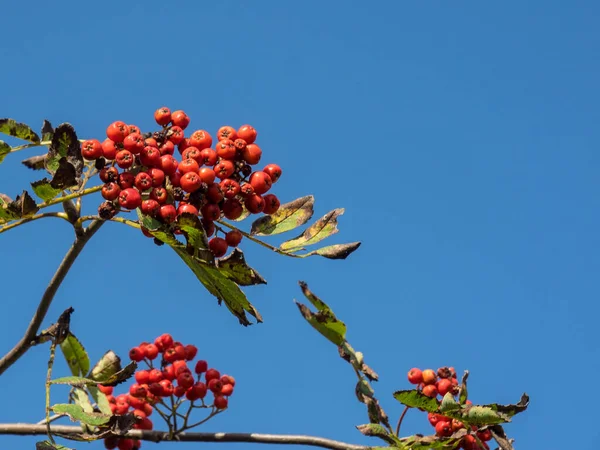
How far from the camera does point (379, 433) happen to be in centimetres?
335

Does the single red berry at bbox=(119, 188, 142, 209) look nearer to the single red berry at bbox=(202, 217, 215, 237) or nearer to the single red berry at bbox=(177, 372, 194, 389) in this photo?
the single red berry at bbox=(202, 217, 215, 237)

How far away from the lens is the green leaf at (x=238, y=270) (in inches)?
121

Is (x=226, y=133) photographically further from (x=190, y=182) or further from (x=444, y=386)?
(x=444, y=386)

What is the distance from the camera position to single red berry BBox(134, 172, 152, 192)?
324 centimetres

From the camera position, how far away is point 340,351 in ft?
10.9

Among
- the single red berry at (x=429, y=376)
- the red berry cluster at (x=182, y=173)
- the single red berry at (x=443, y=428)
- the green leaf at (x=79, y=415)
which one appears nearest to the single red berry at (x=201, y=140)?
the red berry cluster at (x=182, y=173)

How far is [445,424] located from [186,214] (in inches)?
65.8

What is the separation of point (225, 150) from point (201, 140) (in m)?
0.12

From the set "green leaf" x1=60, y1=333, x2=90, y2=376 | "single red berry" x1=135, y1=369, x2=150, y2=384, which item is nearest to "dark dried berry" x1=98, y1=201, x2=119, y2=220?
"green leaf" x1=60, y1=333, x2=90, y2=376

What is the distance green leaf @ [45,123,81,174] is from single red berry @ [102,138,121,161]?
144 millimetres

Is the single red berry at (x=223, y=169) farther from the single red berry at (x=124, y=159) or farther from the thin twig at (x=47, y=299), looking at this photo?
the thin twig at (x=47, y=299)

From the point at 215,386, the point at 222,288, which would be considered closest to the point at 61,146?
the point at 222,288

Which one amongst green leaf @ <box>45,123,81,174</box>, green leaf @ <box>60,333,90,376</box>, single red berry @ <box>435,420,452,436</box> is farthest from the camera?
green leaf @ <box>60,333,90,376</box>

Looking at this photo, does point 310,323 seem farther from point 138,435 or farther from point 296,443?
point 138,435
